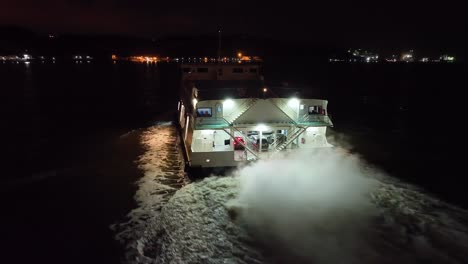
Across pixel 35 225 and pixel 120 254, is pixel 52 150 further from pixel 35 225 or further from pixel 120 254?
pixel 120 254

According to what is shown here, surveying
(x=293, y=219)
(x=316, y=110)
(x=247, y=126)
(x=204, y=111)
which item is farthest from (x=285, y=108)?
(x=293, y=219)

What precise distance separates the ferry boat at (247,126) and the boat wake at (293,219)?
46.9 inches

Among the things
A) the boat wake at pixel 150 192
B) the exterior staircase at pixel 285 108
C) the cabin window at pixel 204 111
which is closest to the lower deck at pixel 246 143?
the exterior staircase at pixel 285 108

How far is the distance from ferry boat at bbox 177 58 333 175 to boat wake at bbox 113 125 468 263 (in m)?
1.19

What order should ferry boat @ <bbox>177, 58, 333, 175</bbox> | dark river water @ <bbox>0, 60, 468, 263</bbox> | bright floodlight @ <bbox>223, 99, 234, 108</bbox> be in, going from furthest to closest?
bright floodlight @ <bbox>223, 99, 234, 108</bbox> → ferry boat @ <bbox>177, 58, 333, 175</bbox> → dark river water @ <bbox>0, 60, 468, 263</bbox>

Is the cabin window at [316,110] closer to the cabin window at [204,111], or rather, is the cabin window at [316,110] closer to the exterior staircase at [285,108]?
the exterior staircase at [285,108]

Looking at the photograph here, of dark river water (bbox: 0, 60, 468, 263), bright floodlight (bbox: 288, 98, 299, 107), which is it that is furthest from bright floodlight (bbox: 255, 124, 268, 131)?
dark river water (bbox: 0, 60, 468, 263)

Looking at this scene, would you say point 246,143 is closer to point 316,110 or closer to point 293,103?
point 293,103

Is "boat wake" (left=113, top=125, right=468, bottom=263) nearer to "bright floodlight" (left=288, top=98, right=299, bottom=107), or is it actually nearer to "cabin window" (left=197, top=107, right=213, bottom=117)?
"bright floodlight" (left=288, top=98, right=299, bottom=107)

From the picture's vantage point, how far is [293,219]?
54.5 feet

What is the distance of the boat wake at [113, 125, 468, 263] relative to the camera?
46.1ft

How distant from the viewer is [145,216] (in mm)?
17484

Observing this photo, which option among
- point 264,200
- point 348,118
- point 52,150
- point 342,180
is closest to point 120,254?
point 264,200

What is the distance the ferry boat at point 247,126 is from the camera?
22.0 metres
